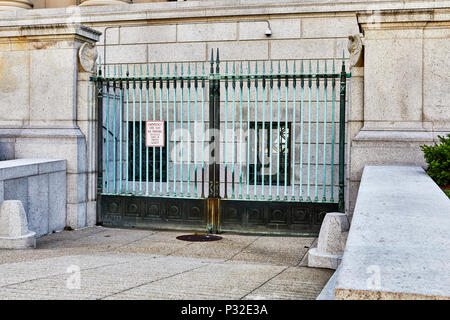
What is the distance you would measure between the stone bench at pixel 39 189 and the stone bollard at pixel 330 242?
459 centimetres

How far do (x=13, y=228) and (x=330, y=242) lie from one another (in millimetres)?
4378

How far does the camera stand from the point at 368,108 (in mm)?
9047

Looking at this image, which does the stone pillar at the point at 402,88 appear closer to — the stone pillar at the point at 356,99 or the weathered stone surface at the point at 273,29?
the stone pillar at the point at 356,99

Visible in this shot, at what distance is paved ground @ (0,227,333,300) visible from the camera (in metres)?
4.73

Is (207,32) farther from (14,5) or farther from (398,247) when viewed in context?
(398,247)

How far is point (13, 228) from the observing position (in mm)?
8031

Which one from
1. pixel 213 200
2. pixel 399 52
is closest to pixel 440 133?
pixel 399 52

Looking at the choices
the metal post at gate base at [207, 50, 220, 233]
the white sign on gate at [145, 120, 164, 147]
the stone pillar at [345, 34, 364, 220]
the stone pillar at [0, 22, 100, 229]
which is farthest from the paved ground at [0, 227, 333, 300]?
the white sign on gate at [145, 120, 164, 147]

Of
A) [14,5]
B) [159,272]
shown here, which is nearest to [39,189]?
[159,272]

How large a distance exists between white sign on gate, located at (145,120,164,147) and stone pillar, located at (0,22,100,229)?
1.15 meters

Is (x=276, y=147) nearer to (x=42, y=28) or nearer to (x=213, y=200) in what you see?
(x=213, y=200)

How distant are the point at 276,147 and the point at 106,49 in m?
5.35

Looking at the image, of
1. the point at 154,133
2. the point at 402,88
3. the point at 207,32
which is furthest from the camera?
the point at 207,32

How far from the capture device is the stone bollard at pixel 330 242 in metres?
7.02
